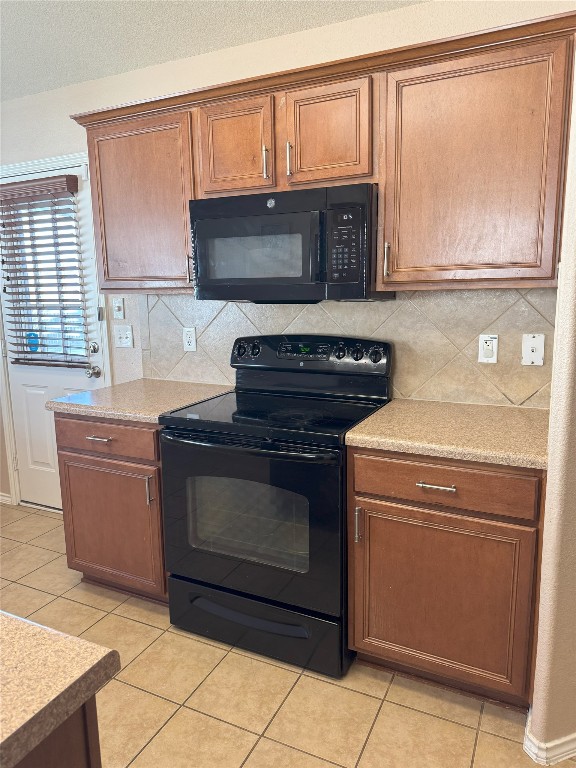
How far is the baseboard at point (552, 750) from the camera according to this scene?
158 cm

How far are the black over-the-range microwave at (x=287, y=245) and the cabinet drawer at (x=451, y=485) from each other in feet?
2.07

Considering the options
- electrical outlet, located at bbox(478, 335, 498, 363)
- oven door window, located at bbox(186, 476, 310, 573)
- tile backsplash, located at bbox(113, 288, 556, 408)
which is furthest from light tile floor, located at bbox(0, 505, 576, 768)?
electrical outlet, located at bbox(478, 335, 498, 363)

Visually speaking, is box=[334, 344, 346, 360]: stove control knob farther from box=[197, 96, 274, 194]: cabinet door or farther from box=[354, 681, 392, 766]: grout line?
box=[354, 681, 392, 766]: grout line

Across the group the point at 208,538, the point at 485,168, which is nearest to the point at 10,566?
the point at 208,538

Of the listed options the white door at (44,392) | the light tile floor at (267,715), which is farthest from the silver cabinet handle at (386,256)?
the white door at (44,392)

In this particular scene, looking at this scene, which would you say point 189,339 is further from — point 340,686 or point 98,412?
point 340,686

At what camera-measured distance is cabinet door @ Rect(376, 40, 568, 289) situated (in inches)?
65.9

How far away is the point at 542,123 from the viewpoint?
1.67 m

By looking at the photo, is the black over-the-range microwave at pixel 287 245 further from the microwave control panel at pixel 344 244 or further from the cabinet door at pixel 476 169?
the cabinet door at pixel 476 169

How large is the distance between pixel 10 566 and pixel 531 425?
2.60 meters

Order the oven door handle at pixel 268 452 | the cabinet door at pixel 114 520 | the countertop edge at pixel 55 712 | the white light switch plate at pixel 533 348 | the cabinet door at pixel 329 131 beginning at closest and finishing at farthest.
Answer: the countertop edge at pixel 55 712 < the oven door handle at pixel 268 452 < the cabinet door at pixel 329 131 < the white light switch plate at pixel 533 348 < the cabinet door at pixel 114 520

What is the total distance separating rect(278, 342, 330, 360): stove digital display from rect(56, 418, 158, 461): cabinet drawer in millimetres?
669

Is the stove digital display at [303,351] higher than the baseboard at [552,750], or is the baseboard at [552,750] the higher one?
the stove digital display at [303,351]

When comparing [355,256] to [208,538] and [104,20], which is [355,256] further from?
[104,20]
